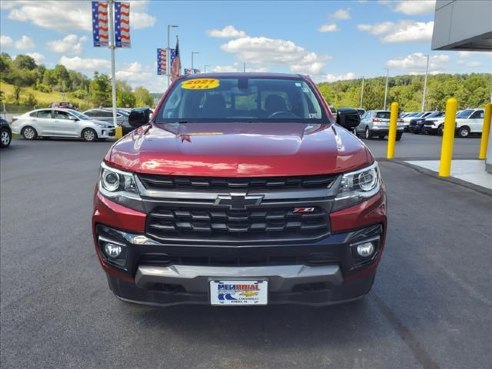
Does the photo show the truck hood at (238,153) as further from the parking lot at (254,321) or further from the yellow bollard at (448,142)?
the yellow bollard at (448,142)

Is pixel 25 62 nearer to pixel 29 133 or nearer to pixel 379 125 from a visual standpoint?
pixel 29 133

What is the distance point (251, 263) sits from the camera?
2525mm

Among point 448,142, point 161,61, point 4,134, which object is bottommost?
point 4,134

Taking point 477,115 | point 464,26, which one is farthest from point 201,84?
point 477,115

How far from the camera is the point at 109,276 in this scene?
282 cm

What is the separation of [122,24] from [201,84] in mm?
19977

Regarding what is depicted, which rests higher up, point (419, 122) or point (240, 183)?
point (240, 183)

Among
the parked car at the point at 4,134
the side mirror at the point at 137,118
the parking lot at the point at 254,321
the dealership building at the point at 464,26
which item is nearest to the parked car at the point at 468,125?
the dealership building at the point at 464,26

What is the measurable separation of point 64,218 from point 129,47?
18.5 m

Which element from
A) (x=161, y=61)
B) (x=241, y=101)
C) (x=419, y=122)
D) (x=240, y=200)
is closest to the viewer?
(x=240, y=200)

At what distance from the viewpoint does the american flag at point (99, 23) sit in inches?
850

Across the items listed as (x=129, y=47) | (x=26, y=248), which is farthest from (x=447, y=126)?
(x=129, y=47)

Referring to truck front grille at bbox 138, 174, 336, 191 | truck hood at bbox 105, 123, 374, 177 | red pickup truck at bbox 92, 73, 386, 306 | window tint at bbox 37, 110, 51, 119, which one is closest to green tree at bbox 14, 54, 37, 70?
window tint at bbox 37, 110, 51, 119

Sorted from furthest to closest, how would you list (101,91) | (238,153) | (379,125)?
(101,91) < (379,125) < (238,153)
